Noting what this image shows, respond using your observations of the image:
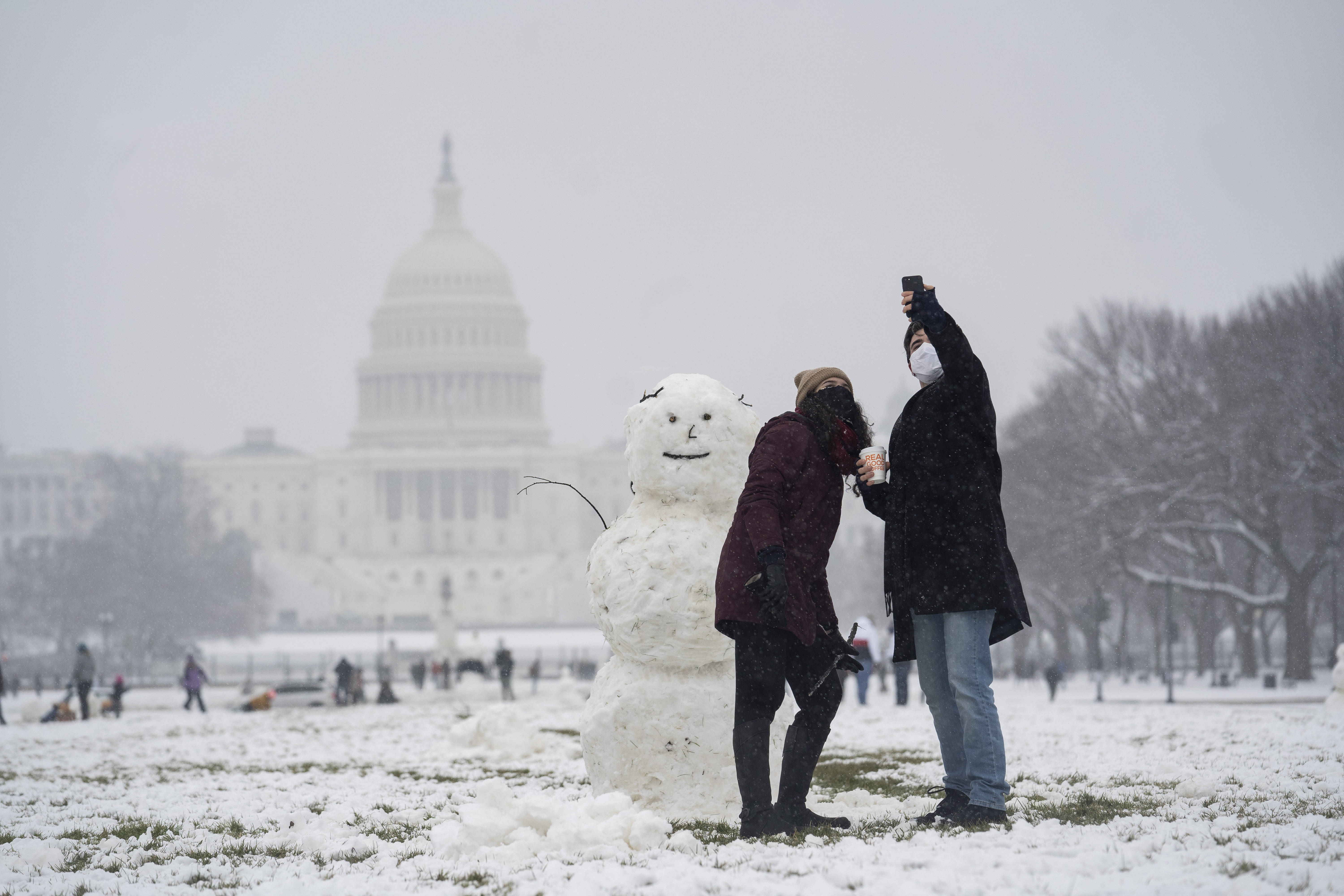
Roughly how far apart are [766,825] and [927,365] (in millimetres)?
2160

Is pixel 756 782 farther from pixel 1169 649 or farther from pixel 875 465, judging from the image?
pixel 1169 649

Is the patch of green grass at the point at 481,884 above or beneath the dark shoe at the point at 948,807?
beneath

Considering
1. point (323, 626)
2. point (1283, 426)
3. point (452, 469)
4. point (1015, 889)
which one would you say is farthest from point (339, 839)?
point (452, 469)

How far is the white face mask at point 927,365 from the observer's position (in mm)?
7316

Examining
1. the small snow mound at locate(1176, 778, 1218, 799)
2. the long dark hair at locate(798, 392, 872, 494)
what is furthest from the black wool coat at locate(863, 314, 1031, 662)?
the small snow mound at locate(1176, 778, 1218, 799)

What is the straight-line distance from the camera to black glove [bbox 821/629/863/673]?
23.3 ft

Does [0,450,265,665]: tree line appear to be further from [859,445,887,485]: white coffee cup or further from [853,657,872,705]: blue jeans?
[859,445,887,485]: white coffee cup

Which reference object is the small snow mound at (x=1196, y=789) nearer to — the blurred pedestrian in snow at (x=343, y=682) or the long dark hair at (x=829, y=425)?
the long dark hair at (x=829, y=425)

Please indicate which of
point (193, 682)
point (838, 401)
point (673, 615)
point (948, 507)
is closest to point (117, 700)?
point (193, 682)

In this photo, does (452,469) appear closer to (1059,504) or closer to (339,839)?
(1059,504)

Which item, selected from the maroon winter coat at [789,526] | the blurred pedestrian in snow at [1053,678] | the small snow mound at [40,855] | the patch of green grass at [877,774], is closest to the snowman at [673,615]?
the maroon winter coat at [789,526]

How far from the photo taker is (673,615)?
8.08m

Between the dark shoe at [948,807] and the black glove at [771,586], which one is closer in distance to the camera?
the black glove at [771,586]

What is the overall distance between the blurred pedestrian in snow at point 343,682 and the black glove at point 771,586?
2447cm
